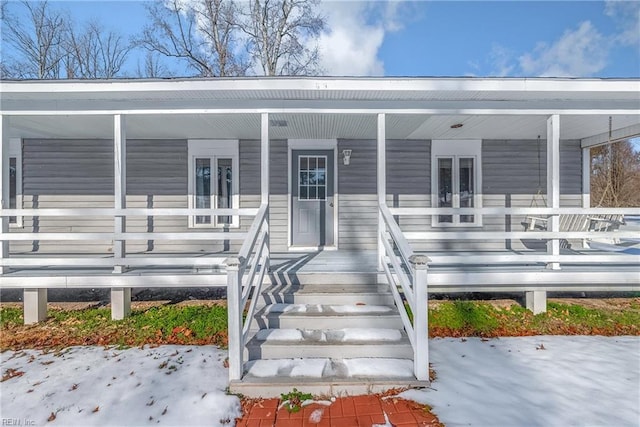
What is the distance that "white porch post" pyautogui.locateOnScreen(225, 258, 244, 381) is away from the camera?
2510 mm

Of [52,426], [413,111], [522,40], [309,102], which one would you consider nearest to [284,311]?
[52,426]

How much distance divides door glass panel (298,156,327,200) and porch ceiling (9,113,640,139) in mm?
445

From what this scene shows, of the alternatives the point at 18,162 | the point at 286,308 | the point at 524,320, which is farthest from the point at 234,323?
the point at 18,162

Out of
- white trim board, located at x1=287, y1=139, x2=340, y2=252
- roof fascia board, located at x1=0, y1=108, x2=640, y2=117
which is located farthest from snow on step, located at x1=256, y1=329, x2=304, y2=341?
white trim board, located at x1=287, y1=139, x2=340, y2=252

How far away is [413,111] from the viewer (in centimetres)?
406

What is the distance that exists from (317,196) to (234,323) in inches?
145

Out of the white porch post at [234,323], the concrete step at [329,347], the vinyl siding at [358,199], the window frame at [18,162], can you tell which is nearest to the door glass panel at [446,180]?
the vinyl siding at [358,199]

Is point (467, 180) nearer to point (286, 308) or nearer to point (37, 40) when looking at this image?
point (286, 308)

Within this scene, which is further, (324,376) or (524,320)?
(524,320)

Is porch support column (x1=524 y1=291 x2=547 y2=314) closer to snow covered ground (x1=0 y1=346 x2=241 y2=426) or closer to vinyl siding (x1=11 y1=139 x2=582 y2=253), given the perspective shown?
vinyl siding (x1=11 y1=139 x2=582 y2=253)

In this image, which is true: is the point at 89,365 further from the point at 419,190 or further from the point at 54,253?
the point at 419,190

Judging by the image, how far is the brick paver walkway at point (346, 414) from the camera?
2.17 meters

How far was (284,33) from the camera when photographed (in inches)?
510

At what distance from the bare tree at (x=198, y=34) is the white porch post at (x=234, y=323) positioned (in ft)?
40.4
